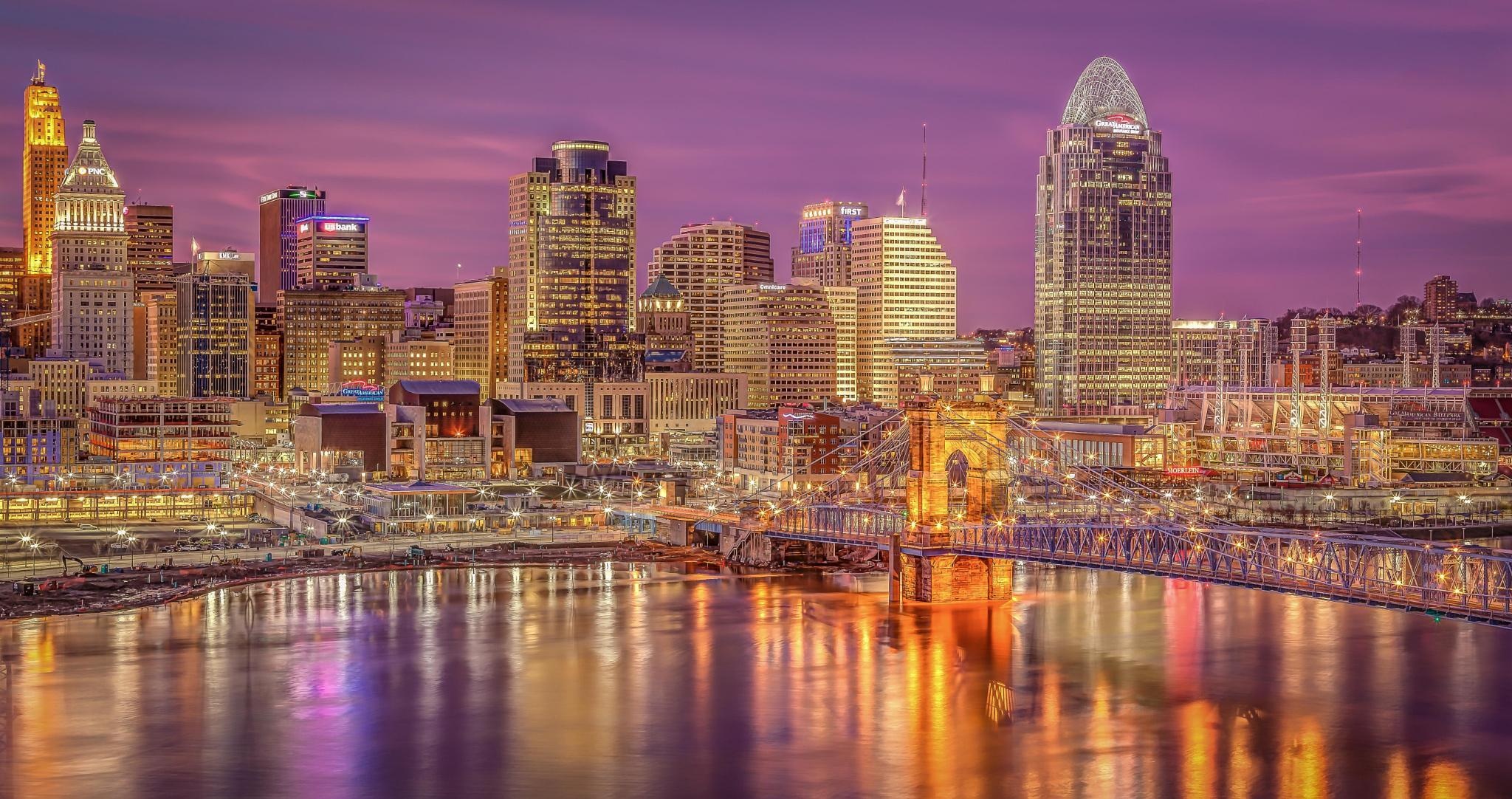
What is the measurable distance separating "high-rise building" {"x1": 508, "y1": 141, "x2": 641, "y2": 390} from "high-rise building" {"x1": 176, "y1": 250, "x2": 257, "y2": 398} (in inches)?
1012

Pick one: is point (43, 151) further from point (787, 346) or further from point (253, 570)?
point (253, 570)

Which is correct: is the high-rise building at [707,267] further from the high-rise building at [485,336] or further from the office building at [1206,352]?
Result: the office building at [1206,352]

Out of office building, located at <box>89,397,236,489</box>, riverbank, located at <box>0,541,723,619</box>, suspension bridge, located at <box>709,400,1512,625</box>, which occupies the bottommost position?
riverbank, located at <box>0,541,723,619</box>

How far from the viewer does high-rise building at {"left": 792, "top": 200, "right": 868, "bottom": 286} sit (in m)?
182

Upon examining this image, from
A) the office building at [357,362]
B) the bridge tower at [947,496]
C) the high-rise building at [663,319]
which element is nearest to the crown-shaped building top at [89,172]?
the office building at [357,362]

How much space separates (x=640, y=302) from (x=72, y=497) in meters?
89.9

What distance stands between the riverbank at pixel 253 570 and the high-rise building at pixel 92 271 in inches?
3899

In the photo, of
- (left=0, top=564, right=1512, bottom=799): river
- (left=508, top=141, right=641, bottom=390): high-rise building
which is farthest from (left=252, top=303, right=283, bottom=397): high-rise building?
(left=0, top=564, right=1512, bottom=799): river

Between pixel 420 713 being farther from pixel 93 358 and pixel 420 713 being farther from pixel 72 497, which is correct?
pixel 93 358

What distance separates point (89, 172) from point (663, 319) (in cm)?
5760

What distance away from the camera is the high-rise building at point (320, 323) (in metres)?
178

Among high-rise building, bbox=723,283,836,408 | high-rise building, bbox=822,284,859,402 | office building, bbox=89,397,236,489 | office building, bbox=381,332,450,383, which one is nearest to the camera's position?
office building, bbox=89,397,236,489

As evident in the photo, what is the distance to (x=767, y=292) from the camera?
162125 mm

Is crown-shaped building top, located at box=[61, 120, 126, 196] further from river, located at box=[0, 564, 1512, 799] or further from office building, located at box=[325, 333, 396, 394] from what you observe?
river, located at box=[0, 564, 1512, 799]
